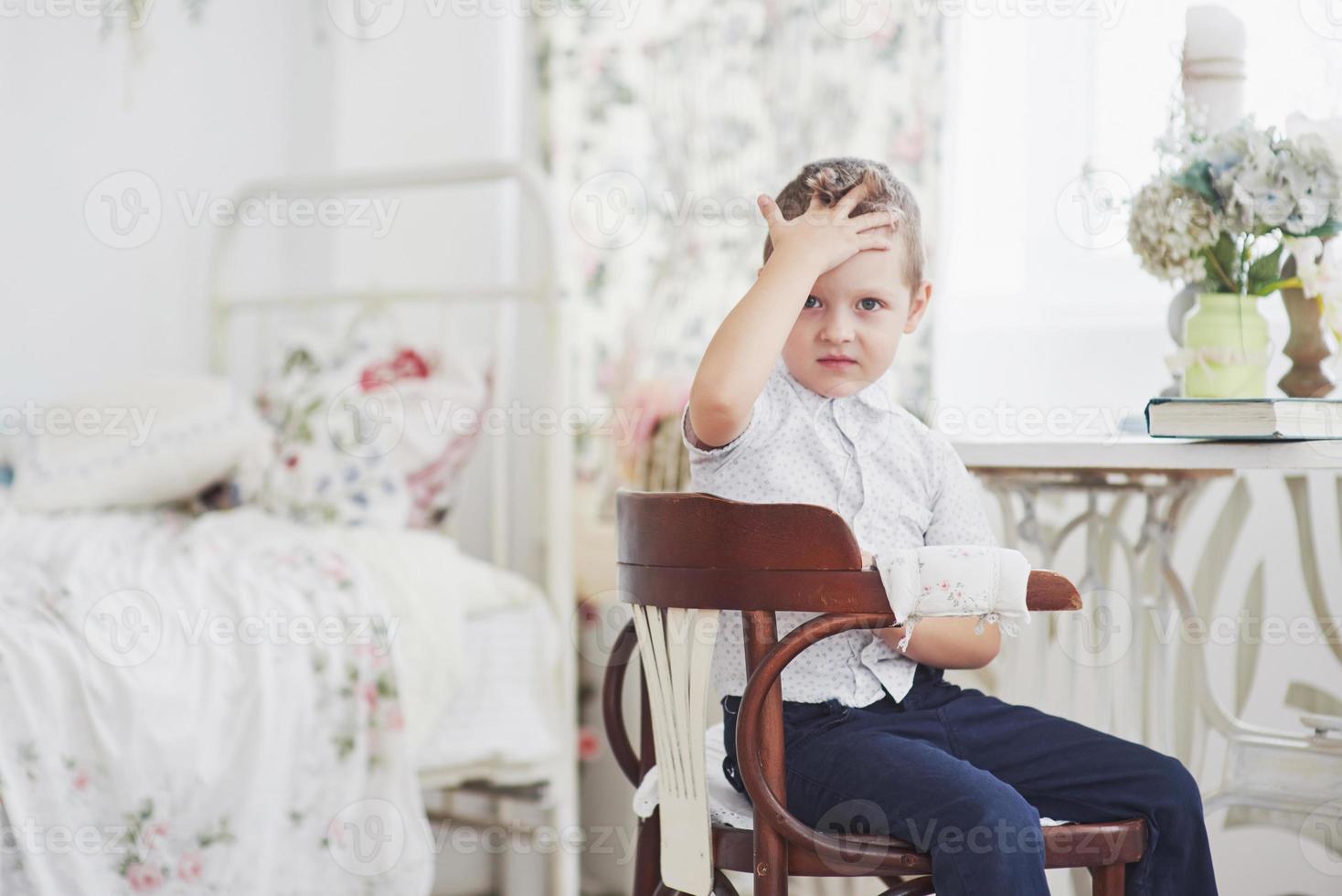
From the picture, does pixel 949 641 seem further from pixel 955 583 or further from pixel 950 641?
pixel 955 583

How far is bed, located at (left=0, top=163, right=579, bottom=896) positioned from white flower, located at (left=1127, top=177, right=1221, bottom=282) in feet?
3.53

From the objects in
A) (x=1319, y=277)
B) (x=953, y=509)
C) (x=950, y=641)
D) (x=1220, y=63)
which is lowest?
(x=950, y=641)

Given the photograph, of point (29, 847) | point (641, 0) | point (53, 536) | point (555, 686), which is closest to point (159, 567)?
point (53, 536)

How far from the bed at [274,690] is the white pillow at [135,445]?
0.14 ft

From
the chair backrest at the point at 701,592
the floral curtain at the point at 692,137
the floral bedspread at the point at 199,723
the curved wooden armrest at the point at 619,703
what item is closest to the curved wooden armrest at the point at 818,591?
the chair backrest at the point at 701,592

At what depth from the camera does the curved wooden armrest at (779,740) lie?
947mm

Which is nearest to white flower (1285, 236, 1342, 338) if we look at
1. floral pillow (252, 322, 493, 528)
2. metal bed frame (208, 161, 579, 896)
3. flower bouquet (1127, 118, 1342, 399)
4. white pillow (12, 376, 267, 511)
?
flower bouquet (1127, 118, 1342, 399)

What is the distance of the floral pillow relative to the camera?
216 centimetres

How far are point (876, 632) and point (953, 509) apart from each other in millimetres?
150

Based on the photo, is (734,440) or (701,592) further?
(734,440)

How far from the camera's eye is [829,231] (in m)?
1.07

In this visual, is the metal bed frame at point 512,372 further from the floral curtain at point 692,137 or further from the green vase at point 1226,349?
the green vase at point 1226,349

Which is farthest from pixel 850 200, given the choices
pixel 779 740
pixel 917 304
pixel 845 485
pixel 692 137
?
pixel 692 137

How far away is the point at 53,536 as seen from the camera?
6.30 ft
